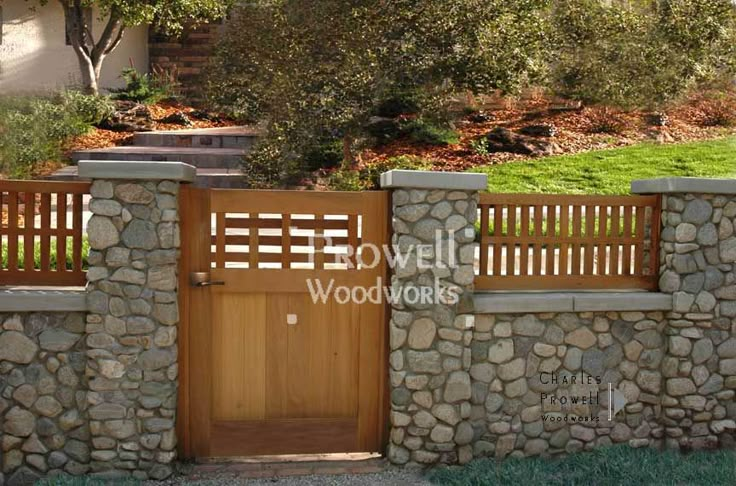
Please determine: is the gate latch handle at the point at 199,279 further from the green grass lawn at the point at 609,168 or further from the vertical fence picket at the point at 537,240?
the green grass lawn at the point at 609,168

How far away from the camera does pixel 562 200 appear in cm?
504

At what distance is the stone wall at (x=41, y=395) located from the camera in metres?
4.54

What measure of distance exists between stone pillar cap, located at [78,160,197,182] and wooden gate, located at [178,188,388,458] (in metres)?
0.22

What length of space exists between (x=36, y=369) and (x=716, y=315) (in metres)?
4.49

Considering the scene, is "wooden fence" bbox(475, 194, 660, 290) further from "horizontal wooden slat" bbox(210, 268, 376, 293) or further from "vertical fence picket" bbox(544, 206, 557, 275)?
"horizontal wooden slat" bbox(210, 268, 376, 293)

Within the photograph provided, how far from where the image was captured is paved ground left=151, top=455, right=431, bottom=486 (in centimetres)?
462

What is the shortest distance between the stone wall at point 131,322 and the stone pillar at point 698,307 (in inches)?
130

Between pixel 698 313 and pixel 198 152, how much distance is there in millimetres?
8266

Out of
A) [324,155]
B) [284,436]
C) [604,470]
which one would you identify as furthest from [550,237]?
Answer: [324,155]

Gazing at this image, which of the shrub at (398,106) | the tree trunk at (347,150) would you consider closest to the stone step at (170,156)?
the tree trunk at (347,150)

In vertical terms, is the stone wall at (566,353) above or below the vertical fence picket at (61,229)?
below

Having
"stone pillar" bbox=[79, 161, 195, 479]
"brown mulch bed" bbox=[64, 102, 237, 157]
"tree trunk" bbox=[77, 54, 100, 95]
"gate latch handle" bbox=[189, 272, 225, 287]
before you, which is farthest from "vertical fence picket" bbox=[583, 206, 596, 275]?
"tree trunk" bbox=[77, 54, 100, 95]

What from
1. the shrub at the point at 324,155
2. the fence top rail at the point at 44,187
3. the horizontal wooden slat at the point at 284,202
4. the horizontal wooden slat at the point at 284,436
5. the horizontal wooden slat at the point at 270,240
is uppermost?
the shrub at the point at 324,155

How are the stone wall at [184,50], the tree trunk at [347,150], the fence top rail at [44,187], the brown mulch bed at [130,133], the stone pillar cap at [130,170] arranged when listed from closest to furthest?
the stone pillar cap at [130,170] < the fence top rail at [44,187] < the tree trunk at [347,150] < the brown mulch bed at [130,133] < the stone wall at [184,50]
